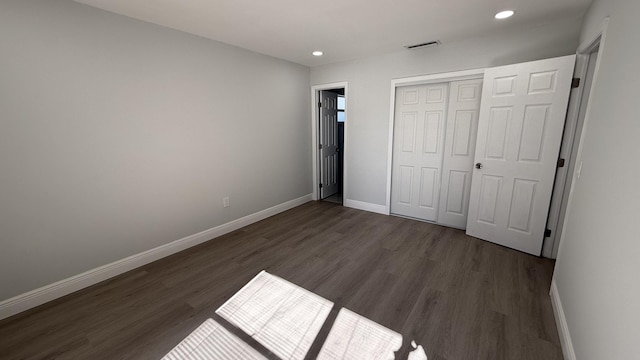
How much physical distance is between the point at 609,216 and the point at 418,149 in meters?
2.52

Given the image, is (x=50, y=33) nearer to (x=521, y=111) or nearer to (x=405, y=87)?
(x=405, y=87)

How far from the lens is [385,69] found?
3.69 meters

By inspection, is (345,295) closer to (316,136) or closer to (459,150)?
(459,150)

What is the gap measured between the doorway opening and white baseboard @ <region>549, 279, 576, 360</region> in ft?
9.84

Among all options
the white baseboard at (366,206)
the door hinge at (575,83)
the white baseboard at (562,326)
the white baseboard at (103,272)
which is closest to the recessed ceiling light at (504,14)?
the door hinge at (575,83)

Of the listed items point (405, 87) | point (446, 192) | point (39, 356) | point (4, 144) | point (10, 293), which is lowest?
point (39, 356)

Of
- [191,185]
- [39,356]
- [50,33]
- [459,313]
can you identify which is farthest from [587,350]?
[50,33]

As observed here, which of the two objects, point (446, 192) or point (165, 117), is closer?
point (165, 117)

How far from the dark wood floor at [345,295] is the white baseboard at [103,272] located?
0.22 ft

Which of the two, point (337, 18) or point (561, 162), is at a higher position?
point (337, 18)

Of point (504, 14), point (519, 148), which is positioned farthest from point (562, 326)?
point (504, 14)

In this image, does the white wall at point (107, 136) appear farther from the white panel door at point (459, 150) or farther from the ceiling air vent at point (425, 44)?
the white panel door at point (459, 150)

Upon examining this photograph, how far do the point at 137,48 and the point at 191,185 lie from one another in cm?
150

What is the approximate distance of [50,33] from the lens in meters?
1.94
